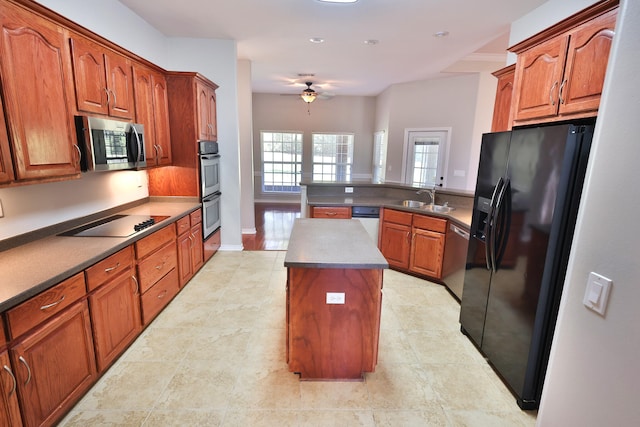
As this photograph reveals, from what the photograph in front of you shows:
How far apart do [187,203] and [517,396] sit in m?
3.56

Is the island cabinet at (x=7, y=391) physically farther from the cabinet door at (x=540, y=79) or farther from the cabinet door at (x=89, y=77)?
the cabinet door at (x=540, y=79)

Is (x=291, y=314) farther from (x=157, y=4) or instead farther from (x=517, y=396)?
(x=157, y=4)

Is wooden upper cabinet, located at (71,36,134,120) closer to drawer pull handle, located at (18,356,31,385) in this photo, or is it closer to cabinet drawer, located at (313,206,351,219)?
drawer pull handle, located at (18,356,31,385)

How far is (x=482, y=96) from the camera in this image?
18.5 ft

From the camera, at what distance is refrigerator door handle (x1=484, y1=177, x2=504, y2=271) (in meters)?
2.07

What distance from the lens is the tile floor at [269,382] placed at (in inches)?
70.2

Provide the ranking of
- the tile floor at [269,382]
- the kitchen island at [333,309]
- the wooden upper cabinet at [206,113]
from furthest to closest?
the wooden upper cabinet at [206,113]
the kitchen island at [333,309]
the tile floor at [269,382]

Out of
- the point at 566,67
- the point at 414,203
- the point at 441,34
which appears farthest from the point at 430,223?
the point at 441,34

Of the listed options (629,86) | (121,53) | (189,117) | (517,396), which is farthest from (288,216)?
(629,86)

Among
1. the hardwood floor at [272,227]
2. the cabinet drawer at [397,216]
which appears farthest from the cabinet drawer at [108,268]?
the cabinet drawer at [397,216]

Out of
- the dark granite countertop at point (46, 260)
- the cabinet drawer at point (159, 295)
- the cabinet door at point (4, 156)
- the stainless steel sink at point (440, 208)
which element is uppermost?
the cabinet door at point (4, 156)

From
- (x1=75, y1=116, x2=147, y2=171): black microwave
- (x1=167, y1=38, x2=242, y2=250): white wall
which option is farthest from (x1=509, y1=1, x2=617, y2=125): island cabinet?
(x1=167, y1=38, x2=242, y2=250): white wall

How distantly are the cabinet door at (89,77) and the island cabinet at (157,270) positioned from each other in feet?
3.47

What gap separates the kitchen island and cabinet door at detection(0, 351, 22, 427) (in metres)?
1.32
